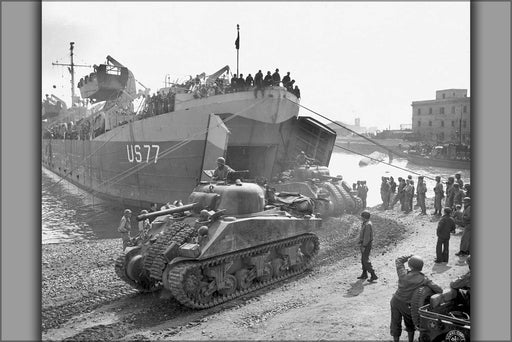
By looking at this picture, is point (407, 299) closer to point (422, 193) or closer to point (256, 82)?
point (422, 193)

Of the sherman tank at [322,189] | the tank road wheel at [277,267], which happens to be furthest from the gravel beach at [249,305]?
the sherman tank at [322,189]

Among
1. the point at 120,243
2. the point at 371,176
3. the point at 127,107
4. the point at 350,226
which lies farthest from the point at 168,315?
the point at 371,176

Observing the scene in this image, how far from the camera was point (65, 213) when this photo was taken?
690 inches

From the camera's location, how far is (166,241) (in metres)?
8.27

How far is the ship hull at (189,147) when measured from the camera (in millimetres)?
17156

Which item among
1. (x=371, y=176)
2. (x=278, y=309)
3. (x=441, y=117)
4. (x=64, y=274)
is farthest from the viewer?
(x=371, y=176)

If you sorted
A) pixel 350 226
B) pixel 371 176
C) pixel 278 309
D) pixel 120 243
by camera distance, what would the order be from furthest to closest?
pixel 371 176 → pixel 350 226 → pixel 120 243 → pixel 278 309

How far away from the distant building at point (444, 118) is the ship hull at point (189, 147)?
22.1 ft

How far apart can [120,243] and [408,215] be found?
9770mm

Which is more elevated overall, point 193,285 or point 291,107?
point 291,107

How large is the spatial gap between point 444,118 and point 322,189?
6.89 meters

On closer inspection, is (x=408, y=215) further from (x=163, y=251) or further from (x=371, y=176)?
(x=371, y=176)

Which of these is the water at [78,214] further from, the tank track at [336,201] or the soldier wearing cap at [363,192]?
the tank track at [336,201]

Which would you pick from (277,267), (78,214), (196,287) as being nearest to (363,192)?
(277,267)
